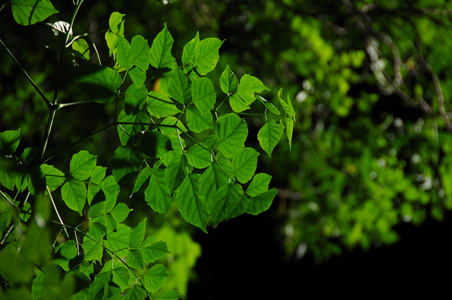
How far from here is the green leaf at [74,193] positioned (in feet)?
2.39

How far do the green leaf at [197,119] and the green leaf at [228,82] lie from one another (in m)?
0.04

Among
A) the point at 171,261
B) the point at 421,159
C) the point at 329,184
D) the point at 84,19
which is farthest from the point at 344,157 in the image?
the point at 84,19

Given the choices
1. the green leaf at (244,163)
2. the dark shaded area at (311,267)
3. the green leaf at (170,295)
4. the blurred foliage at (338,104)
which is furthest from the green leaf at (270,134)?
the dark shaded area at (311,267)

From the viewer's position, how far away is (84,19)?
2596 mm

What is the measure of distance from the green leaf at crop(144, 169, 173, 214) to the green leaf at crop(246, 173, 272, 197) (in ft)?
0.35

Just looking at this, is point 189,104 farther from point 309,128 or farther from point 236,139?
point 309,128

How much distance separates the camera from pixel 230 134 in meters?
0.66

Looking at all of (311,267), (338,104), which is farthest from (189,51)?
(311,267)

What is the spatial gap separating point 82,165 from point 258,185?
0.25 metres

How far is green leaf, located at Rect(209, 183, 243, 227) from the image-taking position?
25.1 inches

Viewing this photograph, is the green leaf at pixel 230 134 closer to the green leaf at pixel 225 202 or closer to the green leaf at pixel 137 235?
the green leaf at pixel 225 202

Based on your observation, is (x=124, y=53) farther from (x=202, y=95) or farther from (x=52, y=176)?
(x=52, y=176)

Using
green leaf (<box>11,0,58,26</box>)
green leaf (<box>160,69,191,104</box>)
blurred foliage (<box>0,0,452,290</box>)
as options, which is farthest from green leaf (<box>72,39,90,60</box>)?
blurred foliage (<box>0,0,452,290</box>)

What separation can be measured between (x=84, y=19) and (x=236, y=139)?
2.17 m
